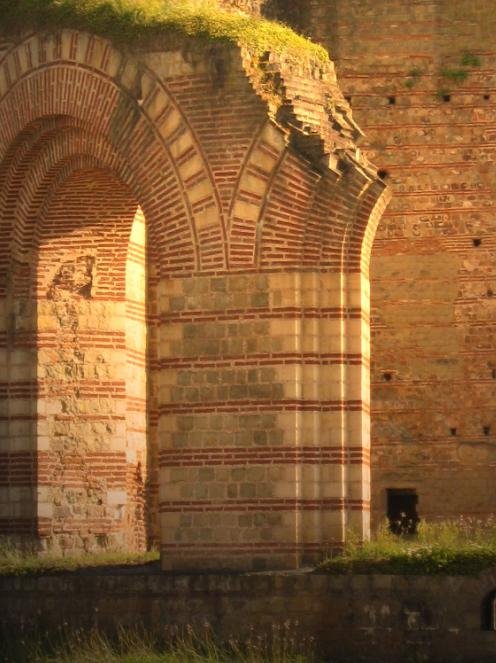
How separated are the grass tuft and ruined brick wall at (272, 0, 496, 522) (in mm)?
5008

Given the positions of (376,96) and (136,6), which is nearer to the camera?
(136,6)

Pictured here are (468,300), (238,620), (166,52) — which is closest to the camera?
(238,620)

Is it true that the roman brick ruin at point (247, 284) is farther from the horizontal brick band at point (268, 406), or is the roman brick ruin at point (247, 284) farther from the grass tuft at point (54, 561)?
the grass tuft at point (54, 561)

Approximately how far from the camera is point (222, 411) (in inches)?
796

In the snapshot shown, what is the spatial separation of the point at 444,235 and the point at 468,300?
0.80m

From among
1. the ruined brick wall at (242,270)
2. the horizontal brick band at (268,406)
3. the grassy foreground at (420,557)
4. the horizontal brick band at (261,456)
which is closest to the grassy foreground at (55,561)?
the ruined brick wall at (242,270)

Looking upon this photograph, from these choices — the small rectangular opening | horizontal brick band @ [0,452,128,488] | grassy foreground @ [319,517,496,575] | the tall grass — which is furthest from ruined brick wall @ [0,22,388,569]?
the small rectangular opening

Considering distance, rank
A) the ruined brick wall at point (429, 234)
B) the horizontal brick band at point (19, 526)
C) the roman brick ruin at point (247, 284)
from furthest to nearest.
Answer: the ruined brick wall at point (429, 234)
the horizontal brick band at point (19, 526)
the roman brick ruin at point (247, 284)

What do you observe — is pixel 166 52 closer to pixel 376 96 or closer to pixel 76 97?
pixel 76 97

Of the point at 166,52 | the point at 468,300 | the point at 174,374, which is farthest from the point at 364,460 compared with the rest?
the point at 468,300

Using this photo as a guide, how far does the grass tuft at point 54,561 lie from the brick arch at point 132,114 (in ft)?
9.29

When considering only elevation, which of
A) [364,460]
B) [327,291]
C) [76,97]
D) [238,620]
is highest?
[76,97]

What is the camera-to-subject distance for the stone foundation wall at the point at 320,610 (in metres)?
18.9

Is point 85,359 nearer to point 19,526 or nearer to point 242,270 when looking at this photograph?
point 19,526
